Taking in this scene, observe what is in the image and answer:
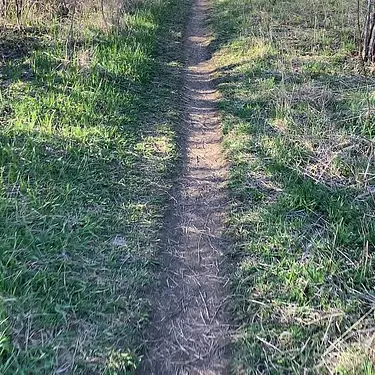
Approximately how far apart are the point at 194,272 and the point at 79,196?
4.05 feet

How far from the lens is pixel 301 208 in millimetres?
3908

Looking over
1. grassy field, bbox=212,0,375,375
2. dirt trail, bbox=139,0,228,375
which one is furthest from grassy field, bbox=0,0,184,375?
grassy field, bbox=212,0,375,375

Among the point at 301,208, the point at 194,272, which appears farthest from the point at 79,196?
the point at 301,208

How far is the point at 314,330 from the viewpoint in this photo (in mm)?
2816

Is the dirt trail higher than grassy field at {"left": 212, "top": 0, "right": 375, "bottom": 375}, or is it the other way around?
grassy field at {"left": 212, "top": 0, "right": 375, "bottom": 375}

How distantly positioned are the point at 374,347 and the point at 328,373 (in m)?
0.31

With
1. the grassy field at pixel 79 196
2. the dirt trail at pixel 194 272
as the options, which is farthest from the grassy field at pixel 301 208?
the grassy field at pixel 79 196

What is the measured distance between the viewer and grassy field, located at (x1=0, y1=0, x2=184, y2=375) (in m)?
2.73

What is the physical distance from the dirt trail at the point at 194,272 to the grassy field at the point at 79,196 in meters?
0.14

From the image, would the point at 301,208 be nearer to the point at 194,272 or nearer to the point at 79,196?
the point at 194,272

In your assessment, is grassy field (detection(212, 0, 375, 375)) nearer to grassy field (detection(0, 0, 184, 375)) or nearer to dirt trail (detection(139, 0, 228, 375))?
dirt trail (detection(139, 0, 228, 375))

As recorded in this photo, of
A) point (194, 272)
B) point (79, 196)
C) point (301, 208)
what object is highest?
point (79, 196)

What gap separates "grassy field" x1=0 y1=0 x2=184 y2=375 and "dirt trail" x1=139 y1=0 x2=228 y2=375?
14 centimetres

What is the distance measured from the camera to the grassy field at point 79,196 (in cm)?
273
